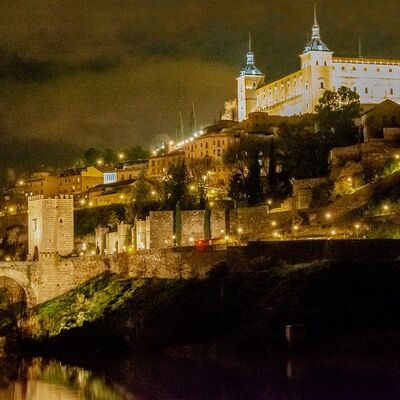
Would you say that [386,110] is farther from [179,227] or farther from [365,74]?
[365,74]

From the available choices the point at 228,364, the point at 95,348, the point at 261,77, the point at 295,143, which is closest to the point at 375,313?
the point at 228,364

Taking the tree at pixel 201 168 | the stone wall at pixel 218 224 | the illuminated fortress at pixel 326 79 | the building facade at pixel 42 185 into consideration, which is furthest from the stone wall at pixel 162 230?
the building facade at pixel 42 185

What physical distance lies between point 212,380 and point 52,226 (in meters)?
27.8

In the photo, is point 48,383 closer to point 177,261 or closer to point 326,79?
point 177,261

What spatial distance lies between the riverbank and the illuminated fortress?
2129 inches

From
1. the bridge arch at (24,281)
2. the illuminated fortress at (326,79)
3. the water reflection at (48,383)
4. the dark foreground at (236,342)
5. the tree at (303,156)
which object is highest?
the illuminated fortress at (326,79)

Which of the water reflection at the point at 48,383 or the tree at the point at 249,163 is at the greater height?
the tree at the point at 249,163

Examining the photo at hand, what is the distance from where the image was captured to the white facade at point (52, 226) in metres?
61.5

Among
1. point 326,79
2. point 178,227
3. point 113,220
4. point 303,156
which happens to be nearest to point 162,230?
point 178,227

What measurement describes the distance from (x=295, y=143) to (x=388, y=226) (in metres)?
25.2

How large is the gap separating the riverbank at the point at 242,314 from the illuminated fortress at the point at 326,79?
54.1 m

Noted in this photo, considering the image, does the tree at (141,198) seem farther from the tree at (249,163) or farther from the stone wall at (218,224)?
the stone wall at (218,224)

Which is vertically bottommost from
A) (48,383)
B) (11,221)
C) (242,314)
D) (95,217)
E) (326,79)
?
(48,383)

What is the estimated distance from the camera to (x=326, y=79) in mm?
102875
